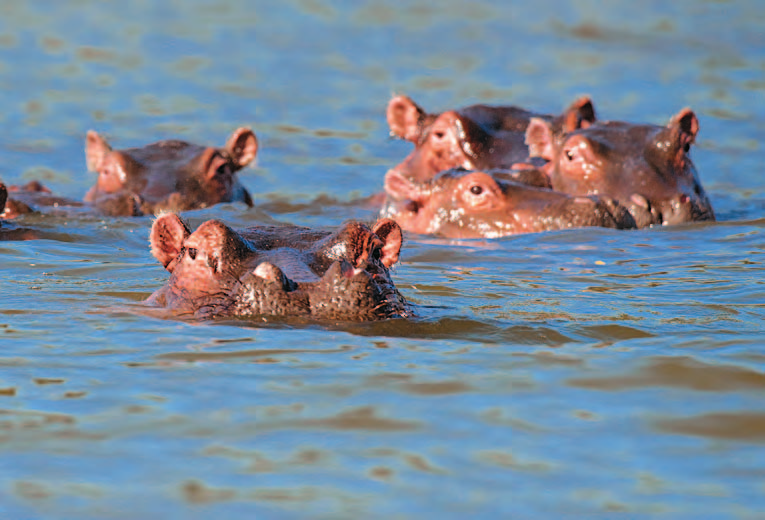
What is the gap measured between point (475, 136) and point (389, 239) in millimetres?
6436

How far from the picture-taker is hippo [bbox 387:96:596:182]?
12953 millimetres

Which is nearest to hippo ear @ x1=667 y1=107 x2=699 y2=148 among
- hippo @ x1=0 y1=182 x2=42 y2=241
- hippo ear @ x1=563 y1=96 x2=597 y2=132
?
hippo ear @ x1=563 y1=96 x2=597 y2=132

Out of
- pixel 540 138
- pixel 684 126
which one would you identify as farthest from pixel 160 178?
pixel 684 126

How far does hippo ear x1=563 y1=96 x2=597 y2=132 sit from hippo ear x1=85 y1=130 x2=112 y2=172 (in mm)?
4472

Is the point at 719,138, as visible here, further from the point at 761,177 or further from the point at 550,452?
the point at 550,452

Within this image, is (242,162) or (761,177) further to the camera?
(761,177)

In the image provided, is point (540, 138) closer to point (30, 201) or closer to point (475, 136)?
point (475, 136)

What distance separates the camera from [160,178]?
41.8 ft

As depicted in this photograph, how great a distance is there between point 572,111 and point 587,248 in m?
3.20

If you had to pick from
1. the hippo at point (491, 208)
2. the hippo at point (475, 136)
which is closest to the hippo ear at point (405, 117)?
the hippo at point (475, 136)

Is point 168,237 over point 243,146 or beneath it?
beneath

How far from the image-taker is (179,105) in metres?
22.1

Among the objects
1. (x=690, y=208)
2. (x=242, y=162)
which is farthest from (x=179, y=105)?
(x=690, y=208)

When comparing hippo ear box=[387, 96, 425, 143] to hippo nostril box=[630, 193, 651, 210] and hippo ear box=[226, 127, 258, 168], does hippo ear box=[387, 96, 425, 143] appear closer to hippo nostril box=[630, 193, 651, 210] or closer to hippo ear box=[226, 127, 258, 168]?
hippo ear box=[226, 127, 258, 168]
